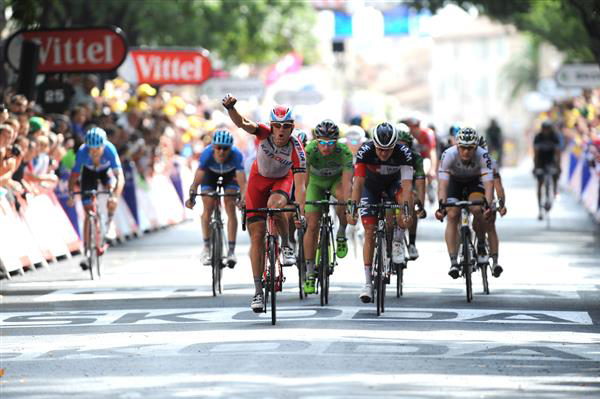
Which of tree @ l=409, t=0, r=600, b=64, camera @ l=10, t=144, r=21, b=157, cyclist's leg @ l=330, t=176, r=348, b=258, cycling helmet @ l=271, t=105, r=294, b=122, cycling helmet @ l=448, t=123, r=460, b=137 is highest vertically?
tree @ l=409, t=0, r=600, b=64

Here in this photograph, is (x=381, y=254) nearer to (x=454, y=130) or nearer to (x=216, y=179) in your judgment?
(x=216, y=179)

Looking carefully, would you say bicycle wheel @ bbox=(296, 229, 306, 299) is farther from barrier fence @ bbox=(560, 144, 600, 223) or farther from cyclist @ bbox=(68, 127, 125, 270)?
barrier fence @ bbox=(560, 144, 600, 223)

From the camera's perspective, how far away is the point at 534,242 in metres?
27.0

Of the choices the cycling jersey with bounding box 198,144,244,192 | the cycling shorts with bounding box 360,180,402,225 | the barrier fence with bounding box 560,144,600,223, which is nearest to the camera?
the cycling shorts with bounding box 360,180,402,225

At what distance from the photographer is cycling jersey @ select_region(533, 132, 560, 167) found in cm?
3212

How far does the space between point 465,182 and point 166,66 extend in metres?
18.4

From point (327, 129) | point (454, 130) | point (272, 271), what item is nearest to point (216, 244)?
point (327, 129)

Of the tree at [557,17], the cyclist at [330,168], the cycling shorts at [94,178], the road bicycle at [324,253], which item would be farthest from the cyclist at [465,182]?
the cycling shorts at [94,178]

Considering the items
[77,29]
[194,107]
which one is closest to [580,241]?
[77,29]

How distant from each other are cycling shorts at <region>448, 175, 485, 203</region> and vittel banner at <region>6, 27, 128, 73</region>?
31.4 ft

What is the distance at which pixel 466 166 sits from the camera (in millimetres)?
17906

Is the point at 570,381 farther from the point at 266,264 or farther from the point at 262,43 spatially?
the point at 262,43

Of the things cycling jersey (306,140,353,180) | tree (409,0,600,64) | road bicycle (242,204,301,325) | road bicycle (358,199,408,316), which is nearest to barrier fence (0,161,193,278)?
cycling jersey (306,140,353,180)

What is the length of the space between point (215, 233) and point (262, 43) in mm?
25864
